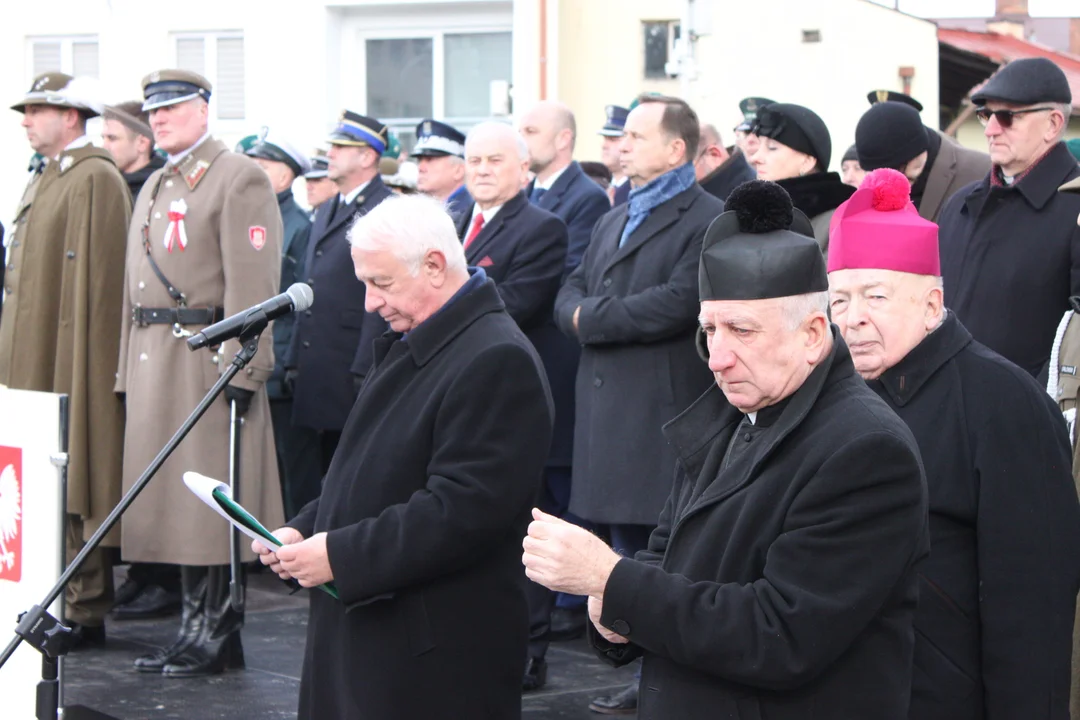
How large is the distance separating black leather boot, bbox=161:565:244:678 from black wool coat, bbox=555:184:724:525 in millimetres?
1440

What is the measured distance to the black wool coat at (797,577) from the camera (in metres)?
2.36

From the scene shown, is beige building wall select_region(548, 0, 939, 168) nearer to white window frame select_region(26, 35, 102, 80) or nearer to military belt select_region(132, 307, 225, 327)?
white window frame select_region(26, 35, 102, 80)

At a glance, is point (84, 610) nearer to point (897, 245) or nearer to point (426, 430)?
point (426, 430)

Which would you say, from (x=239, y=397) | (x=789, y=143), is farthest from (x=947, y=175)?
(x=239, y=397)

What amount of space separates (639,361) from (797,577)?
3053 millimetres

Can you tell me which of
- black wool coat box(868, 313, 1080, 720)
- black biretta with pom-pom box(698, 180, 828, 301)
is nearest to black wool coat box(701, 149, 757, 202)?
black wool coat box(868, 313, 1080, 720)

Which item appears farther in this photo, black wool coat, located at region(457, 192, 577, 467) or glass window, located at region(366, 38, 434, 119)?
glass window, located at region(366, 38, 434, 119)

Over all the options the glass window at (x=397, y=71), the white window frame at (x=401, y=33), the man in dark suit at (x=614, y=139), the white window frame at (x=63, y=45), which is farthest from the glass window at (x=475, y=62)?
the man in dark suit at (x=614, y=139)

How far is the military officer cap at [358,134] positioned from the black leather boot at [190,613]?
2.57 metres

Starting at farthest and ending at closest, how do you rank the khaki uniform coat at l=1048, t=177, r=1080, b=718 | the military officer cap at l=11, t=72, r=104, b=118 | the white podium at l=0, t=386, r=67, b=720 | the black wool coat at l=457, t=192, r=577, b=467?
the military officer cap at l=11, t=72, r=104, b=118 → the black wool coat at l=457, t=192, r=577, b=467 → the white podium at l=0, t=386, r=67, b=720 → the khaki uniform coat at l=1048, t=177, r=1080, b=718

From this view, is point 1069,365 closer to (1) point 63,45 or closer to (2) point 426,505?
(2) point 426,505

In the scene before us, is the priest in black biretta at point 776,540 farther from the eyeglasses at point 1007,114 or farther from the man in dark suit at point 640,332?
the man in dark suit at point 640,332

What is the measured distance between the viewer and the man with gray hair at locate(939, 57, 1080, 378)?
14.8 ft

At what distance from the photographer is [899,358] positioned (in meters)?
3.01
